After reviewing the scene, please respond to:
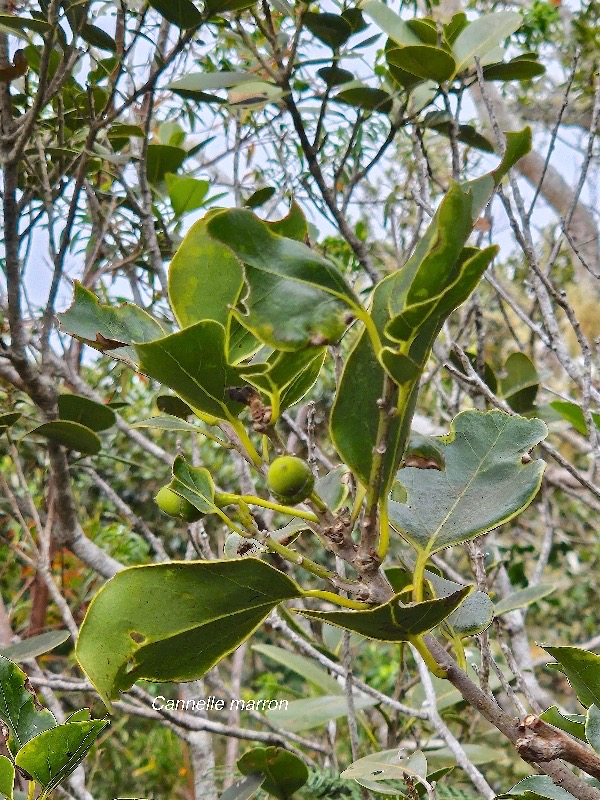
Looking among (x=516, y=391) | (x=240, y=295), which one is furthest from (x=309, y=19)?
(x=240, y=295)

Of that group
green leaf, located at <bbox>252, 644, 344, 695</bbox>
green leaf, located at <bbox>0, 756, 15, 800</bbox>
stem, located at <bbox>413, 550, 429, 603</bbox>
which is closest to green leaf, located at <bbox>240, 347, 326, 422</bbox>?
stem, located at <bbox>413, 550, 429, 603</bbox>

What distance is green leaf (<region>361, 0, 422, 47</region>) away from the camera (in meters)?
1.05

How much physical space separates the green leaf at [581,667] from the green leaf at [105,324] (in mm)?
323

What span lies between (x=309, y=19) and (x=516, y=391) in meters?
0.69

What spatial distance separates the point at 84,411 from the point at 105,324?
619 mm

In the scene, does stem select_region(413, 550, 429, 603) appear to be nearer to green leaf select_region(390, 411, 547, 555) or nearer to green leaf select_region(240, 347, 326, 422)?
green leaf select_region(390, 411, 547, 555)

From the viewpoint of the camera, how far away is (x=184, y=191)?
1.29m

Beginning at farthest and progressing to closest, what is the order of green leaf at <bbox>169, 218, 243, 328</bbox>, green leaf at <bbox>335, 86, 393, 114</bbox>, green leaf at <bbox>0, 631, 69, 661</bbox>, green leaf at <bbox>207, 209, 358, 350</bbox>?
1. green leaf at <bbox>335, 86, 393, 114</bbox>
2. green leaf at <bbox>0, 631, 69, 661</bbox>
3. green leaf at <bbox>169, 218, 243, 328</bbox>
4. green leaf at <bbox>207, 209, 358, 350</bbox>

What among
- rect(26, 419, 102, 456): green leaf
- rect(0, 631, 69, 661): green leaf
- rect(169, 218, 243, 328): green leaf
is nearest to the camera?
rect(169, 218, 243, 328): green leaf

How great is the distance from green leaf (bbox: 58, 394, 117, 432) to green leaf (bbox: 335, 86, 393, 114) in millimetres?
661

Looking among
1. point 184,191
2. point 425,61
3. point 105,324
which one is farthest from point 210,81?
point 105,324

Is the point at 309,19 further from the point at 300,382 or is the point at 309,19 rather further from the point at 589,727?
the point at 589,727

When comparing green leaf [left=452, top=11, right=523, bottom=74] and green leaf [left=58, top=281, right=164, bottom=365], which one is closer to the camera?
green leaf [left=58, top=281, right=164, bottom=365]

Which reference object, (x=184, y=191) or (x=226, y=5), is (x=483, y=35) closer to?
(x=226, y=5)
